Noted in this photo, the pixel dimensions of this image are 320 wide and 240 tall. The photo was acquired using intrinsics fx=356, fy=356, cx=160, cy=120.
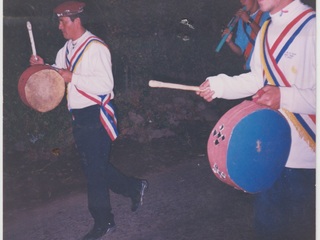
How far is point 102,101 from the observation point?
113 inches

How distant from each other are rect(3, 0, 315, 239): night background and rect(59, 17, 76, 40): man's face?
0.16 feet


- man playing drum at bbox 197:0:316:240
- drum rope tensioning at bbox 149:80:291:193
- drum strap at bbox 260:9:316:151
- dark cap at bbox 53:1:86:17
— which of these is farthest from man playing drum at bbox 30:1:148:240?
drum strap at bbox 260:9:316:151

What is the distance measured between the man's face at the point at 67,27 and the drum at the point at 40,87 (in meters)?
0.31

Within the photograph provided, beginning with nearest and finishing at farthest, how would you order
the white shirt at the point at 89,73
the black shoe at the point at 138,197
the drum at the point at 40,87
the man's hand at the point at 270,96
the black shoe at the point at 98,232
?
1. the man's hand at the point at 270,96
2. the drum at the point at 40,87
3. the white shirt at the point at 89,73
4. the black shoe at the point at 98,232
5. the black shoe at the point at 138,197

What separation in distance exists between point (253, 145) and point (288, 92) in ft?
1.27

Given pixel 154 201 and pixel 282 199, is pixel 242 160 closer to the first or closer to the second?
pixel 282 199

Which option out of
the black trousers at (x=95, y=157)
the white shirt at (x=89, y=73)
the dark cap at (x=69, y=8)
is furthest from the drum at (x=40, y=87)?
the dark cap at (x=69, y=8)

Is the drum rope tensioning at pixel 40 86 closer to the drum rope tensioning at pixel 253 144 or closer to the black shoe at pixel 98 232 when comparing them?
the black shoe at pixel 98 232

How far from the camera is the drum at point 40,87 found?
8.80 ft

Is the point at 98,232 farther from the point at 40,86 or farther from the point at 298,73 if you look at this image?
the point at 298,73

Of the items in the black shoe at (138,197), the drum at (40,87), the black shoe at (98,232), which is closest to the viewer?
the drum at (40,87)

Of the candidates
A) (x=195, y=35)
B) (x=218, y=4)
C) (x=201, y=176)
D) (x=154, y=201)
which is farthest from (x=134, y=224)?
(x=218, y=4)

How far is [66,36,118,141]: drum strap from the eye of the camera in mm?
2797

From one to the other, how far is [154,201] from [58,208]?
0.86 meters
